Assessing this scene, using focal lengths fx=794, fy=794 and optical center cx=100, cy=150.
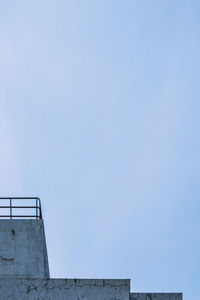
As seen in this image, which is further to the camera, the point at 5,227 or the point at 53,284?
the point at 5,227

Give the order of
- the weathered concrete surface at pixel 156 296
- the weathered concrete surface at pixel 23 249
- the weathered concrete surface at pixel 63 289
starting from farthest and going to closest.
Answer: the weathered concrete surface at pixel 23 249
the weathered concrete surface at pixel 156 296
the weathered concrete surface at pixel 63 289

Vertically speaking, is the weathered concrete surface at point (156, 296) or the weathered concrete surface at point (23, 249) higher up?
the weathered concrete surface at point (23, 249)

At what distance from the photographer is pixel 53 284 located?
53.3ft

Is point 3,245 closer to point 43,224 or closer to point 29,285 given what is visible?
point 43,224

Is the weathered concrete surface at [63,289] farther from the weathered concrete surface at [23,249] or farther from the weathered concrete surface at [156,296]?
the weathered concrete surface at [23,249]

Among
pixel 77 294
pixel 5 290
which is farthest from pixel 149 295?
pixel 5 290

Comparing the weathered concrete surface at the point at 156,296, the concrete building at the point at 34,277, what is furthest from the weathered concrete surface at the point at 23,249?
the weathered concrete surface at the point at 156,296

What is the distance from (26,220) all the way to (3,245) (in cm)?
90

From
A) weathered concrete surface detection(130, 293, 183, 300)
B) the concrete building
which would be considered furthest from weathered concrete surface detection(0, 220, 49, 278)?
weathered concrete surface detection(130, 293, 183, 300)

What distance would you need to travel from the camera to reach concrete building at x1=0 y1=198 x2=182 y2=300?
16.2m

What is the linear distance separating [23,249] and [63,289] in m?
2.95

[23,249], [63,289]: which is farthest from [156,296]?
[23,249]

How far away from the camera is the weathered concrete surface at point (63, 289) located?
16156mm

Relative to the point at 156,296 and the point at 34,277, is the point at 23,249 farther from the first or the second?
the point at 156,296
